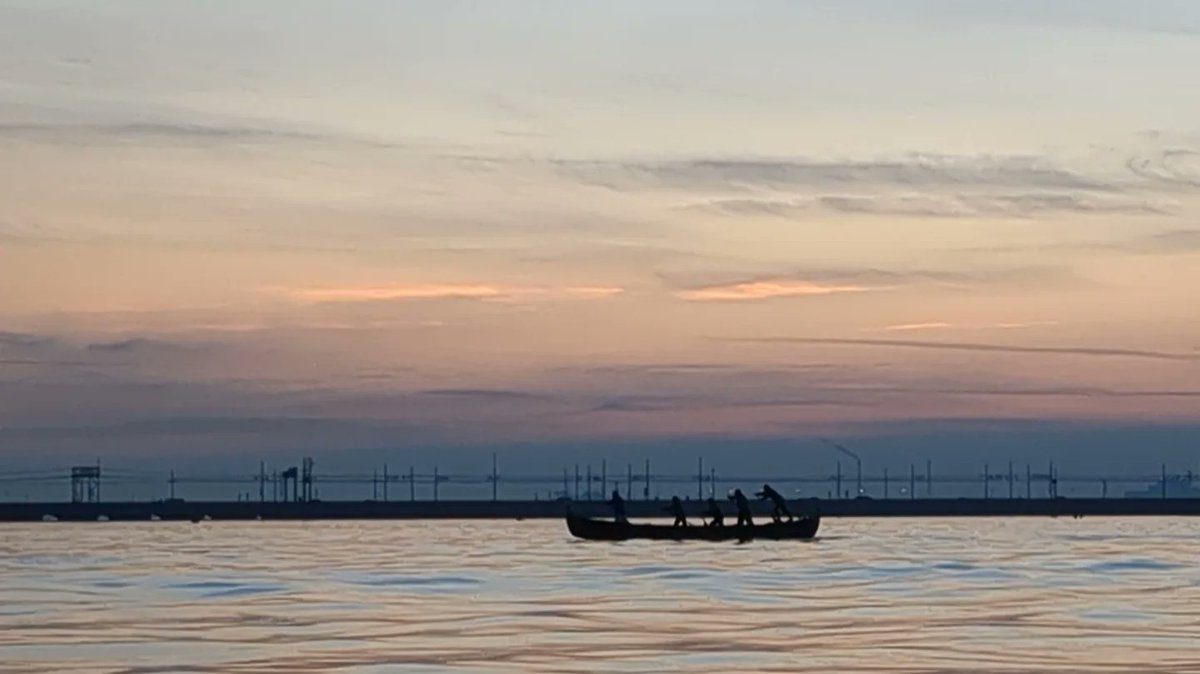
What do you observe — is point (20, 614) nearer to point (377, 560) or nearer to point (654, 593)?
point (654, 593)

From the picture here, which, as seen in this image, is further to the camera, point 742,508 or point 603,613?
point 742,508

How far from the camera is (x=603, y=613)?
149 feet

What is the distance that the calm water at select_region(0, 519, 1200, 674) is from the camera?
3488cm

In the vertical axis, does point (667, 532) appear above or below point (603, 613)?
below

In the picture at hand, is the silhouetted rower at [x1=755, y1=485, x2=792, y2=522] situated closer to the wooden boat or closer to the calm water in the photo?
the wooden boat

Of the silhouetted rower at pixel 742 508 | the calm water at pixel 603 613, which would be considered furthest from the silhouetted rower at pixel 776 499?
the calm water at pixel 603 613

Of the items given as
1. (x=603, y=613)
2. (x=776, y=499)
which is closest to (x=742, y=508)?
(x=776, y=499)

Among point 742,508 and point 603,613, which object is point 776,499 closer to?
point 742,508

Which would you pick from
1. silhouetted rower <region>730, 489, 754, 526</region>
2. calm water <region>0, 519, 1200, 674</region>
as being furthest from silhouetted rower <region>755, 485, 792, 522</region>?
calm water <region>0, 519, 1200, 674</region>

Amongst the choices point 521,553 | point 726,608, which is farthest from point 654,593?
point 521,553

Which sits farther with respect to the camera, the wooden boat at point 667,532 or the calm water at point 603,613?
the wooden boat at point 667,532

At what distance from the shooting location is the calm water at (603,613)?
3488cm

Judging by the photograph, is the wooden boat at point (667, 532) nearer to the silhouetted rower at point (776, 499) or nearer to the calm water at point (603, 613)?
the silhouetted rower at point (776, 499)

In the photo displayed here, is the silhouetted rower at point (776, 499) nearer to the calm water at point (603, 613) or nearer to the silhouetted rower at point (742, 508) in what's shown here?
the silhouetted rower at point (742, 508)
